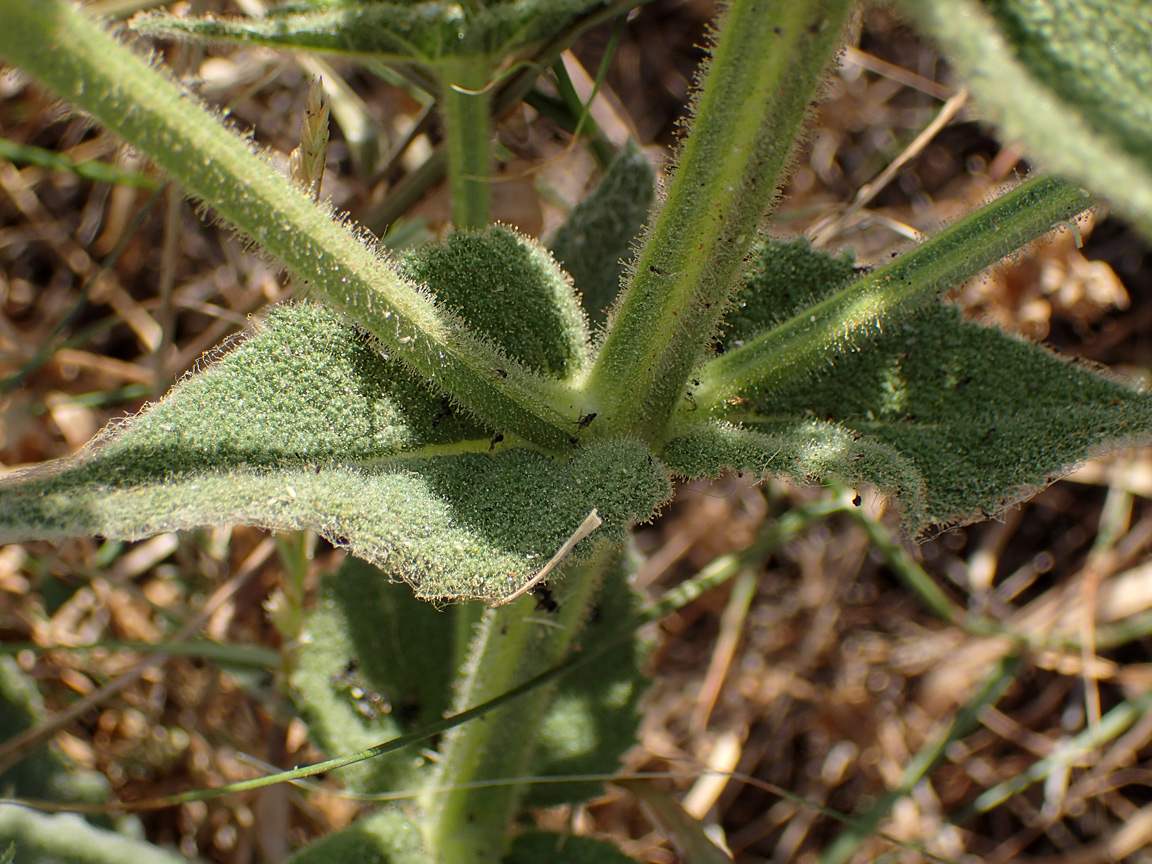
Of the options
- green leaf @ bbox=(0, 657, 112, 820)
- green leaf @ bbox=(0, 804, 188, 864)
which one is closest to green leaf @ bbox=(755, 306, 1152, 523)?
green leaf @ bbox=(0, 804, 188, 864)

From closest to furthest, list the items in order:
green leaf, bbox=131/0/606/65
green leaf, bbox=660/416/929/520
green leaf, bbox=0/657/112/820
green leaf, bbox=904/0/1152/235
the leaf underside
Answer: green leaf, bbox=904/0/1152/235 → the leaf underside → green leaf, bbox=660/416/929/520 → green leaf, bbox=131/0/606/65 → green leaf, bbox=0/657/112/820

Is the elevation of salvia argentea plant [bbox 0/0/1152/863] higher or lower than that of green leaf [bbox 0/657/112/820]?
higher

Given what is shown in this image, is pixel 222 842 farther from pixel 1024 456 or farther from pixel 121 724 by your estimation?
pixel 1024 456

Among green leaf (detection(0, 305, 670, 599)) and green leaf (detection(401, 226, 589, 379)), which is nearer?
green leaf (detection(0, 305, 670, 599))

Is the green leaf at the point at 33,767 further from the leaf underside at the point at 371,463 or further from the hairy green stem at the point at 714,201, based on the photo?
the hairy green stem at the point at 714,201

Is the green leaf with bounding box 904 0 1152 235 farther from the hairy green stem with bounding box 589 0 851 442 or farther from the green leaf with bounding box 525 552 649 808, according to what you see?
the green leaf with bounding box 525 552 649 808

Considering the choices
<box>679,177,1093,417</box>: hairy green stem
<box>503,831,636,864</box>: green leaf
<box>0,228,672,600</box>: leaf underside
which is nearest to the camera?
<box>0,228,672,600</box>: leaf underside

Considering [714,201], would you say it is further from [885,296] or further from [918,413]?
[918,413]

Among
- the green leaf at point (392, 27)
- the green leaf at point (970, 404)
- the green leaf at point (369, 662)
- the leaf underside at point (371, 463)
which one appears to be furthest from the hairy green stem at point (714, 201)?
the green leaf at point (369, 662)
